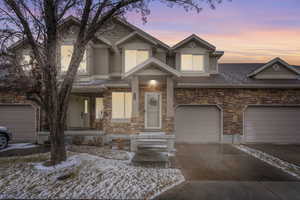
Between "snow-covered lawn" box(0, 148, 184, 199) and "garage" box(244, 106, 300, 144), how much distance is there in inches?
278

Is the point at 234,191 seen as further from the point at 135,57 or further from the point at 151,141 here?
the point at 135,57

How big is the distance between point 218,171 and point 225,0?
6036mm

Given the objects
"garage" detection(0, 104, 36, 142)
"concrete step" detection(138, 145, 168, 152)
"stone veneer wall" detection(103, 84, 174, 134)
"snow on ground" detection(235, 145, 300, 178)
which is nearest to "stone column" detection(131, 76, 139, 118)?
"stone veneer wall" detection(103, 84, 174, 134)

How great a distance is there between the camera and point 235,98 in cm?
1038

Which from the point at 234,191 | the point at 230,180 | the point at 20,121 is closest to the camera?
the point at 234,191

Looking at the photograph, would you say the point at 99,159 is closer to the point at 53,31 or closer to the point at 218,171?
the point at 218,171

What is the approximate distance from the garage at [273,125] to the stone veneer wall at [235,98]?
17.3 inches

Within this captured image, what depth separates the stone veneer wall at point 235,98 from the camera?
1032 cm

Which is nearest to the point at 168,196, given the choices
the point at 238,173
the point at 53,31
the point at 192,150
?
the point at 238,173

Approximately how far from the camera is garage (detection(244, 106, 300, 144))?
10.4 meters

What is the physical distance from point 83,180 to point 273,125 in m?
10.9

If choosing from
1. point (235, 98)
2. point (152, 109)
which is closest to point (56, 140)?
point (152, 109)

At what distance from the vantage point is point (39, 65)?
5508 millimetres

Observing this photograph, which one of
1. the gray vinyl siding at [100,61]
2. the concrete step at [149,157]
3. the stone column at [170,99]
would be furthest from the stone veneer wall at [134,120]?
the gray vinyl siding at [100,61]
